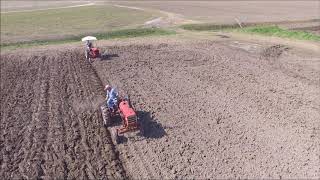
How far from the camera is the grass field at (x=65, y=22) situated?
40.1 metres

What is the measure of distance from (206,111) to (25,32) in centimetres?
2605

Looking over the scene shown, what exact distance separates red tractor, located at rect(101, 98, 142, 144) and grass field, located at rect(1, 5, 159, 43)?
21.2m

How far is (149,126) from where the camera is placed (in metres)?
18.8

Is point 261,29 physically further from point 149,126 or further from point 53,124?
point 53,124

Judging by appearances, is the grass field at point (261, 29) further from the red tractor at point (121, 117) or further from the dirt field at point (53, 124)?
the red tractor at point (121, 117)

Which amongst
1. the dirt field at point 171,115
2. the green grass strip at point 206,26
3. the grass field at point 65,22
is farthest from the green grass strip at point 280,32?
the grass field at point 65,22

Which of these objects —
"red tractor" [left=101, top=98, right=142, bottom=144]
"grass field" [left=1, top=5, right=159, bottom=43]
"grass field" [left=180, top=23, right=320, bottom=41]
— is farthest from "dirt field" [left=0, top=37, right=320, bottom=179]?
"grass field" [left=1, top=5, right=159, bottom=43]

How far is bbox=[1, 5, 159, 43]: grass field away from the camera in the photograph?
40.1 m

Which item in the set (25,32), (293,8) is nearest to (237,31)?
(293,8)

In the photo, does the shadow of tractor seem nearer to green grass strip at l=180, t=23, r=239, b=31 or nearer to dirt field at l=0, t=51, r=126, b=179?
dirt field at l=0, t=51, r=126, b=179

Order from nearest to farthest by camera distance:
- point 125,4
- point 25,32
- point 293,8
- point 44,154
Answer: point 44,154
point 25,32
point 293,8
point 125,4

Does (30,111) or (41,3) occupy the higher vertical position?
(41,3)

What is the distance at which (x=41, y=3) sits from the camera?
59906 millimetres

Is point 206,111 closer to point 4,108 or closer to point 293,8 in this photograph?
point 4,108
